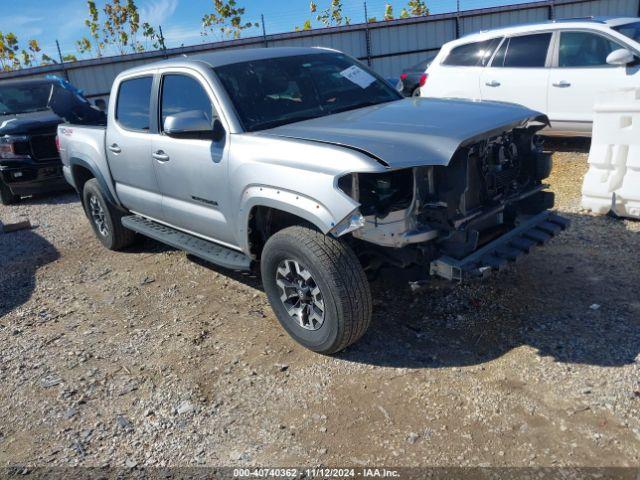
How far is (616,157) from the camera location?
547 centimetres

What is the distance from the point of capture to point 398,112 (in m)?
3.96

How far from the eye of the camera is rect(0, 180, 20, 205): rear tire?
9.38 m

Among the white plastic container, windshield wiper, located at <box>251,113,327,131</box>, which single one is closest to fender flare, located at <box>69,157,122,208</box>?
windshield wiper, located at <box>251,113,327,131</box>

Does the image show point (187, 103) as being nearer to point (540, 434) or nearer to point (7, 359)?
point (7, 359)

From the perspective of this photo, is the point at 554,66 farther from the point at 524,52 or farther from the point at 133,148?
the point at 133,148

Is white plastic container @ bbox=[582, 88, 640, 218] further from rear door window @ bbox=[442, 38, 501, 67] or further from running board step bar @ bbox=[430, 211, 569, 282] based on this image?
rear door window @ bbox=[442, 38, 501, 67]

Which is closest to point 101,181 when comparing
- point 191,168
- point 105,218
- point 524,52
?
point 105,218

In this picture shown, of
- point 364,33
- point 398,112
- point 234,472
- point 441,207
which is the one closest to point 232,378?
point 234,472

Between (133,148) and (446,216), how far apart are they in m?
3.09

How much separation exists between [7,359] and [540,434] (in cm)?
372

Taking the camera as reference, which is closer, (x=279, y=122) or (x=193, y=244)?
(x=279, y=122)

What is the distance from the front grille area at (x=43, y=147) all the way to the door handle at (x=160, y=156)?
5.25 metres

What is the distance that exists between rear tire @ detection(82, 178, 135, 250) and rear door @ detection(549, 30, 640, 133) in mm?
5907

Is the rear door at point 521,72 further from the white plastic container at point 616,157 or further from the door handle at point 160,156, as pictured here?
the door handle at point 160,156
